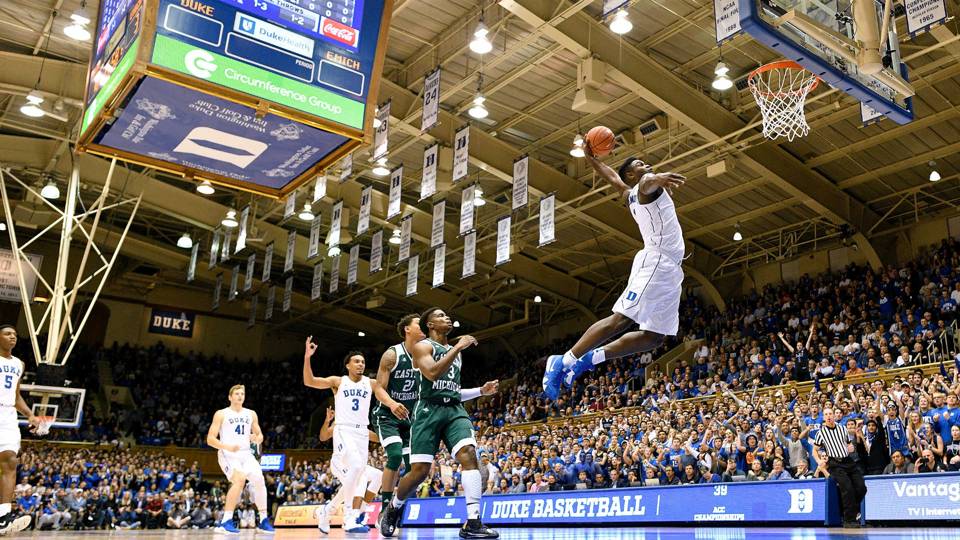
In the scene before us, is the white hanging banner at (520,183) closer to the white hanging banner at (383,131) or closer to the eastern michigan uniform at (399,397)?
the white hanging banner at (383,131)

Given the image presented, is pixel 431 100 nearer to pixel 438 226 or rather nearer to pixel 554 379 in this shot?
pixel 438 226

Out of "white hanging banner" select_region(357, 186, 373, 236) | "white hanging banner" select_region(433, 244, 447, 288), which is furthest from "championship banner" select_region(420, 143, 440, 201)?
"white hanging banner" select_region(433, 244, 447, 288)

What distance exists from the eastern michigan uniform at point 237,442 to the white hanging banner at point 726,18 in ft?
25.8

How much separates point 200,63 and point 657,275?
4.64 m

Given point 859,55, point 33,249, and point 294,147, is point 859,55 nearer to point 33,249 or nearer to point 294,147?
point 294,147

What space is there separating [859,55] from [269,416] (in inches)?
1265

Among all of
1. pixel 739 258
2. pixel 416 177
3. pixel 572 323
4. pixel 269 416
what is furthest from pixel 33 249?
pixel 739 258

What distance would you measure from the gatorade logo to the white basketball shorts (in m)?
4.41

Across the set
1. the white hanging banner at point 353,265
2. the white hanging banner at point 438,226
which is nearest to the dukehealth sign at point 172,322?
the white hanging banner at point 353,265

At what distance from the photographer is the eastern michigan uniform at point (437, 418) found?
259 inches

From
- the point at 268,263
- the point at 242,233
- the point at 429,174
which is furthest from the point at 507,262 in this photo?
the point at 268,263

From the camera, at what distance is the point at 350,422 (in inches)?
369

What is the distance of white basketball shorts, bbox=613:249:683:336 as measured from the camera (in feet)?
18.9

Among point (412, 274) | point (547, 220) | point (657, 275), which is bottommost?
point (657, 275)
